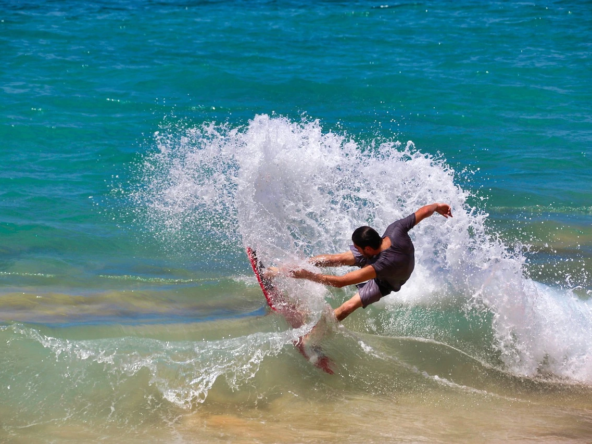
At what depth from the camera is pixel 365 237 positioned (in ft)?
20.0

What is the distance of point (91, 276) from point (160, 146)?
Result: 15.5 ft

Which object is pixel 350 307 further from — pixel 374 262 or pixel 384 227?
pixel 384 227

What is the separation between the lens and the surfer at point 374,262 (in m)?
6.11

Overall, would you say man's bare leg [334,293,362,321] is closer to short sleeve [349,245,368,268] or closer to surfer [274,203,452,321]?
surfer [274,203,452,321]

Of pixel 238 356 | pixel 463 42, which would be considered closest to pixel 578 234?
pixel 238 356

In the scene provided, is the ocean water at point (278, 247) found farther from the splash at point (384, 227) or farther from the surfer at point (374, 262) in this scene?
the surfer at point (374, 262)

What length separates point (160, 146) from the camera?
12.2 m

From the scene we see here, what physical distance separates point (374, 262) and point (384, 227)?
226 centimetres

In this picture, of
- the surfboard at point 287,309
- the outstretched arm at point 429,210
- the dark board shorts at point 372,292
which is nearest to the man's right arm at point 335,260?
the dark board shorts at point 372,292

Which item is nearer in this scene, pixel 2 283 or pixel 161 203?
pixel 2 283

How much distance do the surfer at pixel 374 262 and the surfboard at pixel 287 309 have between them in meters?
0.20

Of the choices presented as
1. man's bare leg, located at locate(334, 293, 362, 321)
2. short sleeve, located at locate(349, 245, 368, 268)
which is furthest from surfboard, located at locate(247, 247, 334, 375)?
short sleeve, located at locate(349, 245, 368, 268)

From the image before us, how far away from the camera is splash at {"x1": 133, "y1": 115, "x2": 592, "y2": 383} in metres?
6.81

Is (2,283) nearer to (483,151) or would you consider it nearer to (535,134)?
(483,151)
